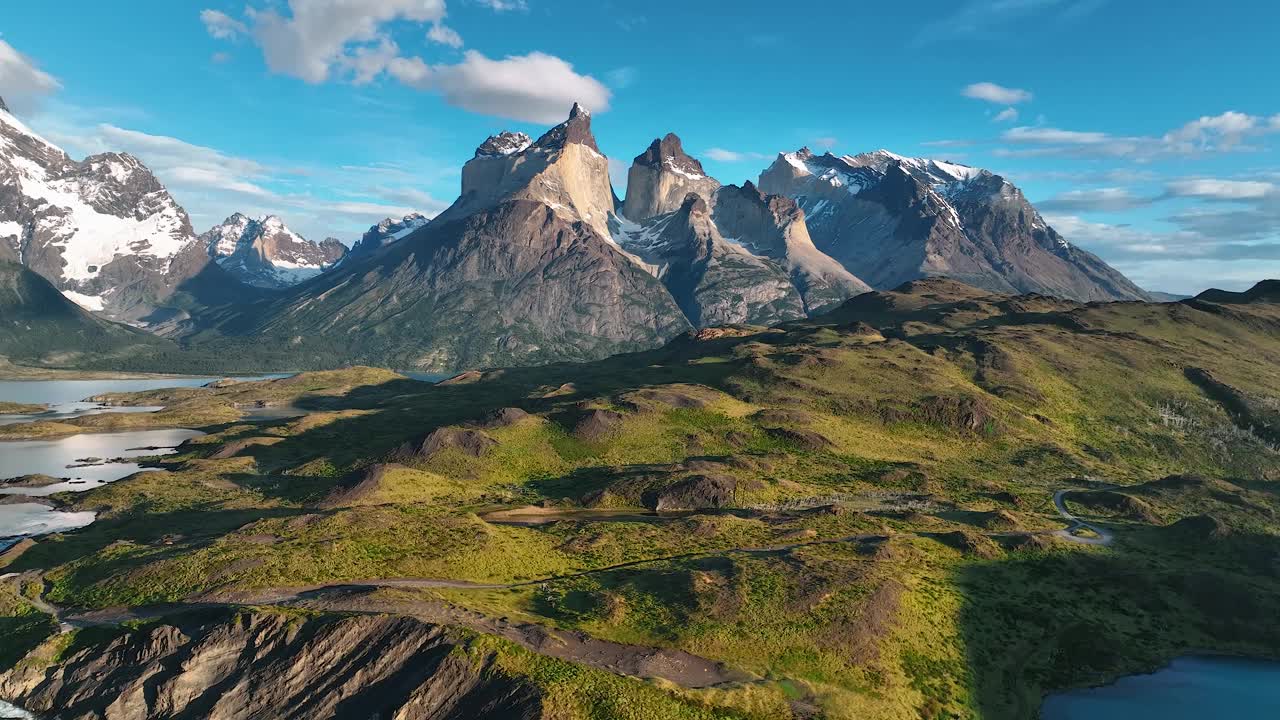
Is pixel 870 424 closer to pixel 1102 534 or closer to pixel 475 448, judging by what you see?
pixel 1102 534

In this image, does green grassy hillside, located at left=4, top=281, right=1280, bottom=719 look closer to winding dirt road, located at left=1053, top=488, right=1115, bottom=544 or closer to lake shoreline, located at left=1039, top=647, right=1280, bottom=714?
lake shoreline, located at left=1039, top=647, right=1280, bottom=714

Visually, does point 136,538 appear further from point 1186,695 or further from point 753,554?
point 1186,695

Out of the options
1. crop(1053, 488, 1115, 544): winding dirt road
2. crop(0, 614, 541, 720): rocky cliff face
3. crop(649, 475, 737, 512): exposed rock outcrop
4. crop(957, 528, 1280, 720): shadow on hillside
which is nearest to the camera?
crop(0, 614, 541, 720): rocky cliff face

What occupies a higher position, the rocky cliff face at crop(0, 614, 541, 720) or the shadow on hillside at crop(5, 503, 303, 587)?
the rocky cliff face at crop(0, 614, 541, 720)

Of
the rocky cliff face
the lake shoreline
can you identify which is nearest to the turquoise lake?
the lake shoreline

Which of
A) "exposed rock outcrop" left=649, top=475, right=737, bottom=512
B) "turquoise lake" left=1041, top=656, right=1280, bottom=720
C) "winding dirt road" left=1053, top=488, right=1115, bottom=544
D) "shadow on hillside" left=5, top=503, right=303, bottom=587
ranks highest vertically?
"winding dirt road" left=1053, top=488, right=1115, bottom=544

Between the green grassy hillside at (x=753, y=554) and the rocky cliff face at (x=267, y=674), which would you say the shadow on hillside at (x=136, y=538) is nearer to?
the green grassy hillside at (x=753, y=554)

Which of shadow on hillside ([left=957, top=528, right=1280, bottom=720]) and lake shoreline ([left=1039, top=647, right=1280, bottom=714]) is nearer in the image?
lake shoreline ([left=1039, top=647, right=1280, bottom=714])

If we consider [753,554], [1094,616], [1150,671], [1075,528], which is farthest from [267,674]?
[1075,528]

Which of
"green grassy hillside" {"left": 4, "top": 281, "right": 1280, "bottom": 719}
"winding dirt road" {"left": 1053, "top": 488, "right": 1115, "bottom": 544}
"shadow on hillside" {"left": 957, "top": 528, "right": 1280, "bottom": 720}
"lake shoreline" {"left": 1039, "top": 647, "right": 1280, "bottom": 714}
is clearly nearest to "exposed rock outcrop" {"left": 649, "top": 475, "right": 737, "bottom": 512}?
"green grassy hillside" {"left": 4, "top": 281, "right": 1280, "bottom": 719}

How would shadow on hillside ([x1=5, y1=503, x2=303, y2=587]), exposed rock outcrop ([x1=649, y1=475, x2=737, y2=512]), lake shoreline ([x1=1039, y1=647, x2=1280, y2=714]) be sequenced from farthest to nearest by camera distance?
exposed rock outcrop ([x1=649, y1=475, x2=737, y2=512]), shadow on hillside ([x1=5, y1=503, x2=303, y2=587]), lake shoreline ([x1=1039, y1=647, x2=1280, y2=714])

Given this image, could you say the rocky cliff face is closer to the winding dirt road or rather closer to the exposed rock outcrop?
the exposed rock outcrop
